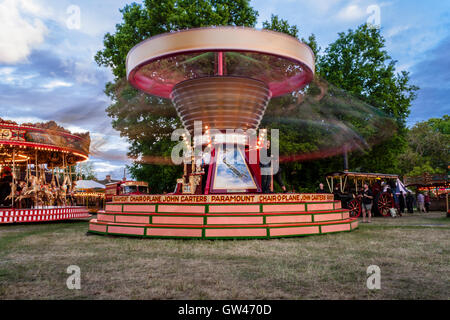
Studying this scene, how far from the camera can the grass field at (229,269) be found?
398cm

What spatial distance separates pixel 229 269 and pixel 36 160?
662 inches

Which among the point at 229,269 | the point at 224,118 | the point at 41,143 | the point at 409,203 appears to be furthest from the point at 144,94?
the point at 409,203

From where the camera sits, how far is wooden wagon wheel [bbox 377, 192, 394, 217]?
20077 millimetres

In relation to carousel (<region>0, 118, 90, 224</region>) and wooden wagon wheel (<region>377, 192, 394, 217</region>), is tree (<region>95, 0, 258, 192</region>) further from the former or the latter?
wooden wagon wheel (<region>377, 192, 394, 217</region>)

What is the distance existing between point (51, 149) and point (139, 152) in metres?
7.34

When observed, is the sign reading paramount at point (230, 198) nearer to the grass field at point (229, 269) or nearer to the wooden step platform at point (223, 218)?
the wooden step platform at point (223, 218)

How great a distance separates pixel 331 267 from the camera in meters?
5.32

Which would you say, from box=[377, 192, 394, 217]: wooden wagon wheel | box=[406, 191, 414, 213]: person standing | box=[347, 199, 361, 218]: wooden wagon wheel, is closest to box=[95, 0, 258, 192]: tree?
box=[347, 199, 361, 218]: wooden wagon wheel

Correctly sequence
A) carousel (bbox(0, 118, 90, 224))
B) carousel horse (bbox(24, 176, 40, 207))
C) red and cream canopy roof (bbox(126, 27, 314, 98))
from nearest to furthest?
1. red and cream canopy roof (bbox(126, 27, 314, 98))
2. carousel (bbox(0, 118, 90, 224))
3. carousel horse (bbox(24, 176, 40, 207))

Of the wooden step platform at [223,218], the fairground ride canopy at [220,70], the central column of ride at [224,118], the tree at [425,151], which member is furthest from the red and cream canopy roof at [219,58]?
the tree at [425,151]

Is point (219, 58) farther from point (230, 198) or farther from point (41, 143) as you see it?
point (41, 143)

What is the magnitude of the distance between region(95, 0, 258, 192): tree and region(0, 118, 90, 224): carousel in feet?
13.0

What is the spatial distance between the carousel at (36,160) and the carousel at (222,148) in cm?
699

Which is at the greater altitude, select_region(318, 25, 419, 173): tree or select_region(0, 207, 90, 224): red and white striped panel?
select_region(318, 25, 419, 173): tree
